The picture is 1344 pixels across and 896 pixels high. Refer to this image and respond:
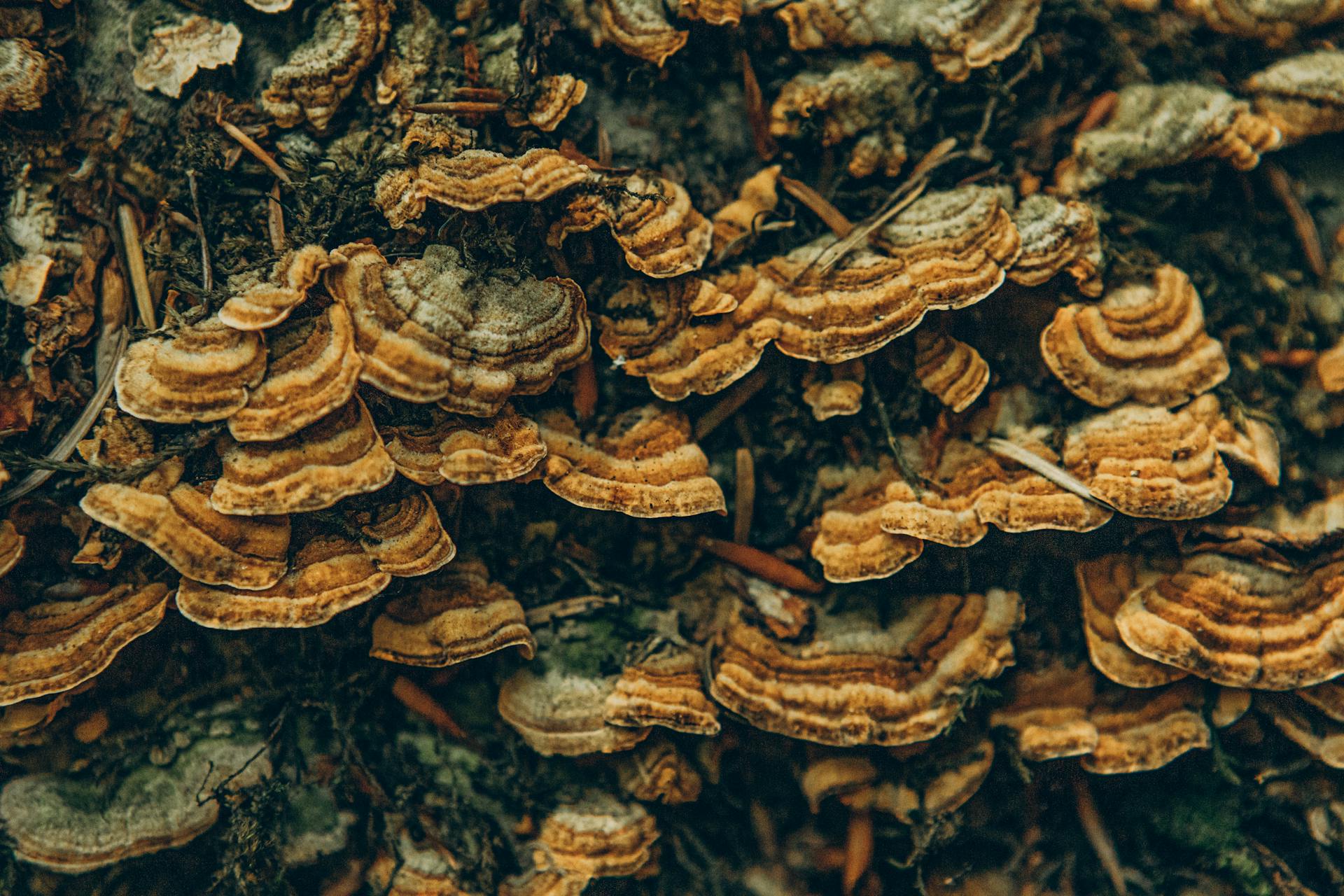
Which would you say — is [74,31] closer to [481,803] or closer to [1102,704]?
[481,803]

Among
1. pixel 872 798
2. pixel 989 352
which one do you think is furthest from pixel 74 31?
pixel 872 798

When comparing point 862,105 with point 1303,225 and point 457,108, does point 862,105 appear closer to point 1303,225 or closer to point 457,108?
point 457,108

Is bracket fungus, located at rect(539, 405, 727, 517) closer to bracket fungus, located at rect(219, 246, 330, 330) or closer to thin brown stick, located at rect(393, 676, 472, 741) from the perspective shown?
bracket fungus, located at rect(219, 246, 330, 330)

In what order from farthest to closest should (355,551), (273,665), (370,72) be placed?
(273,665)
(370,72)
(355,551)

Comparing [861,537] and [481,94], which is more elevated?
[481,94]

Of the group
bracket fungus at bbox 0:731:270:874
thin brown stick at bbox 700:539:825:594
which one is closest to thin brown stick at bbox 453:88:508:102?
thin brown stick at bbox 700:539:825:594

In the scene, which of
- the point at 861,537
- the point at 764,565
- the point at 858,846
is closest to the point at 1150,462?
the point at 861,537
